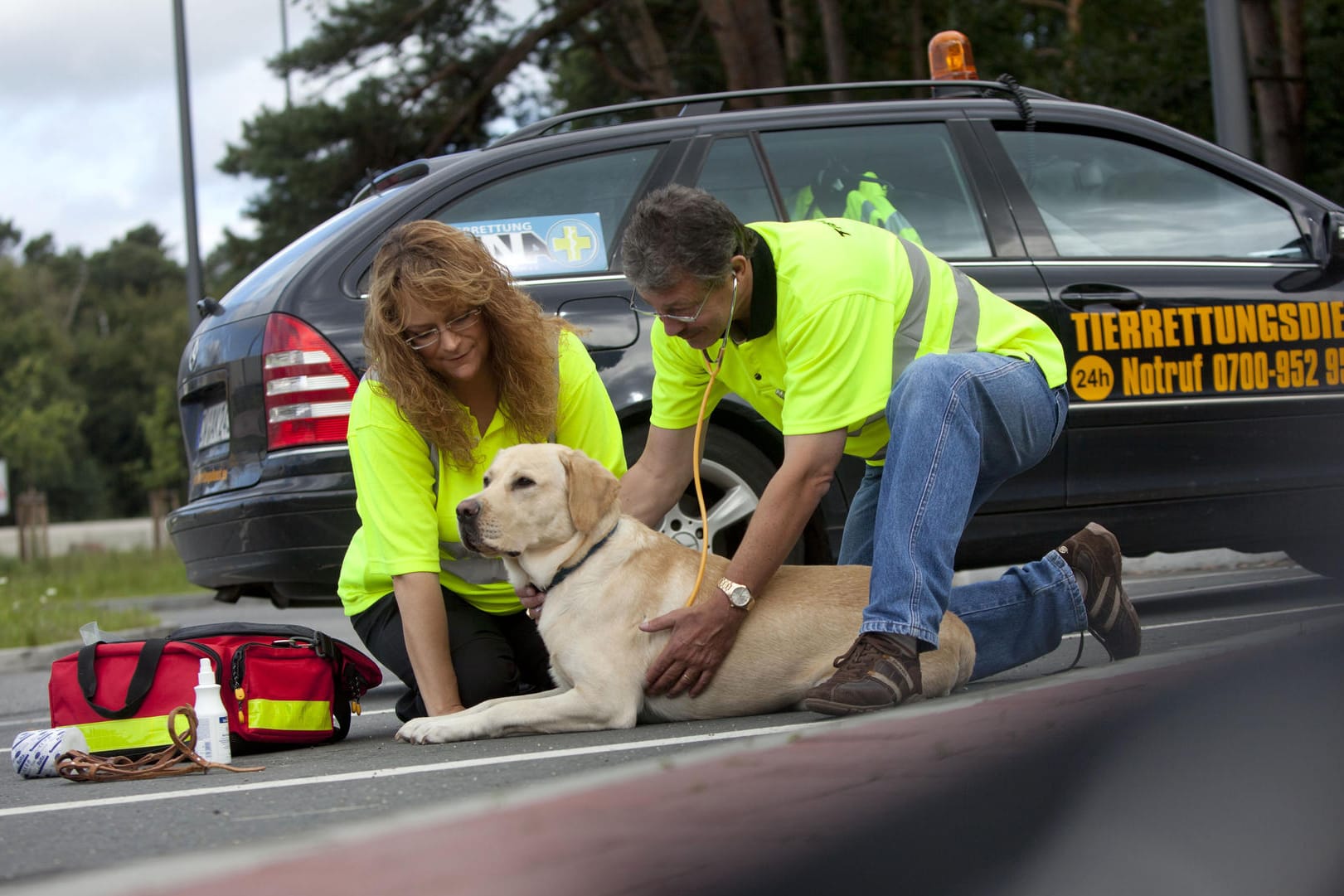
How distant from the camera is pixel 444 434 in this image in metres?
3.62

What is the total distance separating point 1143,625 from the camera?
4.85 meters

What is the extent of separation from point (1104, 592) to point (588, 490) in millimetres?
1380

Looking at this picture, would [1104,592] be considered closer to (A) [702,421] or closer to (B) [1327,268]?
(A) [702,421]

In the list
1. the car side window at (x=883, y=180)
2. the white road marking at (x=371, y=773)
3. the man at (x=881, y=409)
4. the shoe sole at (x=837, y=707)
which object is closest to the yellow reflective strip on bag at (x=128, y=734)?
the white road marking at (x=371, y=773)

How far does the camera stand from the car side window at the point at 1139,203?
4.92 m

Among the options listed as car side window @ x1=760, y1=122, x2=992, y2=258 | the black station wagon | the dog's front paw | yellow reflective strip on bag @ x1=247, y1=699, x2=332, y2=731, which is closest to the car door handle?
the black station wagon

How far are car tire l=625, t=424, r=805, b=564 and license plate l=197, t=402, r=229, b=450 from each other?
1.29 meters

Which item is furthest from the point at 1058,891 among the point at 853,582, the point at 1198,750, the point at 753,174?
the point at 753,174

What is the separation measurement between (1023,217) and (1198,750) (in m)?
4.31

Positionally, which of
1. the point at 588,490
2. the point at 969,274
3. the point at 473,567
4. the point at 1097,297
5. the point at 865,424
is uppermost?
the point at 969,274

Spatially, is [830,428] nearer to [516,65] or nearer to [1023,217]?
[1023,217]

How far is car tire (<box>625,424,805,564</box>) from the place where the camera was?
4.50 metres

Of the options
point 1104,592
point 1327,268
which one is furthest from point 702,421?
point 1327,268

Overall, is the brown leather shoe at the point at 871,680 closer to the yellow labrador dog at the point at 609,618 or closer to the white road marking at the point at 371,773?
the white road marking at the point at 371,773
